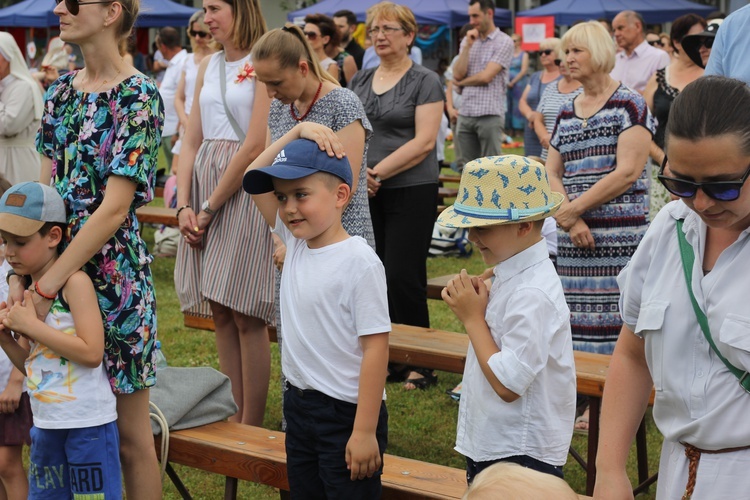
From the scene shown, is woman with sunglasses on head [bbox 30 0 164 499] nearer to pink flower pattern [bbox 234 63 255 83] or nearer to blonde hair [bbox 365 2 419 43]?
pink flower pattern [bbox 234 63 255 83]

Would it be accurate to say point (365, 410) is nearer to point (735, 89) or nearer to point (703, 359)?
point (703, 359)

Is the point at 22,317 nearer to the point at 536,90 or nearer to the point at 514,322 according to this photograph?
the point at 514,322

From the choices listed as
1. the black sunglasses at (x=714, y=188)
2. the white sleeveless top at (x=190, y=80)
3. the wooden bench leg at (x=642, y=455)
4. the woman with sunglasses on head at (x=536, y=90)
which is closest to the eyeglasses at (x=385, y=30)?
the wooden bench leg at (x=642, y=455)

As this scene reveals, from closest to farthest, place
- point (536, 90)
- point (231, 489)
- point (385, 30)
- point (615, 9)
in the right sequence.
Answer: point (231, 489) < point (385, 30) < point (536, 90) < point (615, 9)

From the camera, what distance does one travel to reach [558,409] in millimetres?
2854

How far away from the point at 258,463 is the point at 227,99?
5.75 feet

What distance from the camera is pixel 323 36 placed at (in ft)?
27.0

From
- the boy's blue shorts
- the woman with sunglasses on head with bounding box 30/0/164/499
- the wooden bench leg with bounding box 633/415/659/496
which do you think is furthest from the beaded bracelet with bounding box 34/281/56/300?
the wooden bench leg with bounding box 633/415/659/496

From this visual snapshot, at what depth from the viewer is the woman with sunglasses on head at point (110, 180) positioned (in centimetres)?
326

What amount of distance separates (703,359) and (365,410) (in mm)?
1230

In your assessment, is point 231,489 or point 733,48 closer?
point 733,48

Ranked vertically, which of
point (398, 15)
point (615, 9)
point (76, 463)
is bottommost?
point (615, 9)

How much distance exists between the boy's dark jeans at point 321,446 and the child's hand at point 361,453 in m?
0.06

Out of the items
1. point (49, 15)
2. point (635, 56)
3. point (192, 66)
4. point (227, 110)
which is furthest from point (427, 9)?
point (227, 110)
